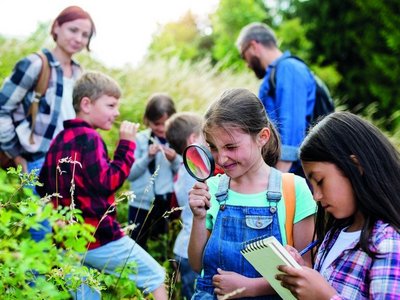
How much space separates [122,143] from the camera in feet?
11.8

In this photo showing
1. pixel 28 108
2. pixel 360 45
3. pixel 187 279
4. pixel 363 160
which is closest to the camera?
pixel 363 160

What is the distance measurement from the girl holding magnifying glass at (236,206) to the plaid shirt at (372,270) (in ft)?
1.33

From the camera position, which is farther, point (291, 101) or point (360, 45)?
point (360, 45)

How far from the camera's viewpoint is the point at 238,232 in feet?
8.45

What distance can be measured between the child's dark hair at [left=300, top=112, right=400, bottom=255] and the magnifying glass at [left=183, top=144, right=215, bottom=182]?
0.43m

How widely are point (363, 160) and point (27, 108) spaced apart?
114 inches

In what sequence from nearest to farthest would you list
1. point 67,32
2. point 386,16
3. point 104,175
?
point 104,175, point 67,32, point 386,16

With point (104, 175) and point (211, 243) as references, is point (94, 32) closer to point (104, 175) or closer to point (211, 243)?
point (104, 175)

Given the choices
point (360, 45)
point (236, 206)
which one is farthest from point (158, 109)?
point (360, 45)

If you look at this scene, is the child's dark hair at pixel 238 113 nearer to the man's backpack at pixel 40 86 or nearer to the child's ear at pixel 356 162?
the child's ear at pixel 356 162

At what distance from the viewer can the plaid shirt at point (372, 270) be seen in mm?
1943

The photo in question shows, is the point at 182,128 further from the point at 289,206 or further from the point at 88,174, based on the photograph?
the point at 289,206

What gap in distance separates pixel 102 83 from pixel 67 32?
3.16 feet

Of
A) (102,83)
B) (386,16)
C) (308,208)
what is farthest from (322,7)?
(308,208)
